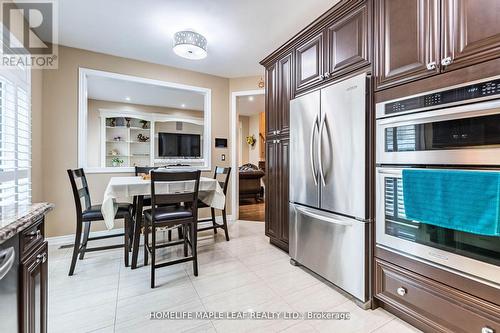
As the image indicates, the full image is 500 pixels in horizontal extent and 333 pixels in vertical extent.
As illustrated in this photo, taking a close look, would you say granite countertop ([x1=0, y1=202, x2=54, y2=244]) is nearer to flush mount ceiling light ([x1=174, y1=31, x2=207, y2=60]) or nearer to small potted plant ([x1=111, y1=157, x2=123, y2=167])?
flush mount ceiling light ([x1=174, y1=31, x2=207, y2=60])

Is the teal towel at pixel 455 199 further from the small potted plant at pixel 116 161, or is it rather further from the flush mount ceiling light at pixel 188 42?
the small potted plant at pixel 116 161

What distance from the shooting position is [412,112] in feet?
4.83

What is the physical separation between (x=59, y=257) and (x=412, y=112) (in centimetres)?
379

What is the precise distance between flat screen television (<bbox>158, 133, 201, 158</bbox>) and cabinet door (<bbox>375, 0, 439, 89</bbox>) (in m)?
5.14

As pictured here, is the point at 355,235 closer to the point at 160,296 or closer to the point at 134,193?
the point at 160,296

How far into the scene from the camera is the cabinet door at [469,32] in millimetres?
1150

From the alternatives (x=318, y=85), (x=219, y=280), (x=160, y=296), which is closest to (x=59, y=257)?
(x=160, y=296)

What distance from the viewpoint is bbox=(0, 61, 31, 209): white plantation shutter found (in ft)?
6.88

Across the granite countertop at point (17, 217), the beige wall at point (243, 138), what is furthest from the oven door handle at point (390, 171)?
the beige wall at point (243, 138)

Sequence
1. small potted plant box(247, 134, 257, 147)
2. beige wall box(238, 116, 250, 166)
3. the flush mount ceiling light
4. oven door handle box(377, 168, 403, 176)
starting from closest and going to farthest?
oven door handle box(377, 168, 403, 176) < the flush mount ceiling light < small potted plant box(247, 134, 257, 147) < beige wall box(238, 116, 250, 166)

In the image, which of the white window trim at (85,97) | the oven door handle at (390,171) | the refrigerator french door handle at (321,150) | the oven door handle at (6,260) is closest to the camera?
the oven door handle at (6,260)

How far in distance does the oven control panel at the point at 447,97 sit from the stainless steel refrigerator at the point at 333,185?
0.72 feet

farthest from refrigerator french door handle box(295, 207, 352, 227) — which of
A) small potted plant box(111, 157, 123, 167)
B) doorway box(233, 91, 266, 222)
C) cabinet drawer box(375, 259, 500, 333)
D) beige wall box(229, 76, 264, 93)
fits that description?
small potted plant box(111, 157, 123, 167)

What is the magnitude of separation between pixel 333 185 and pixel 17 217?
76.6 inches
